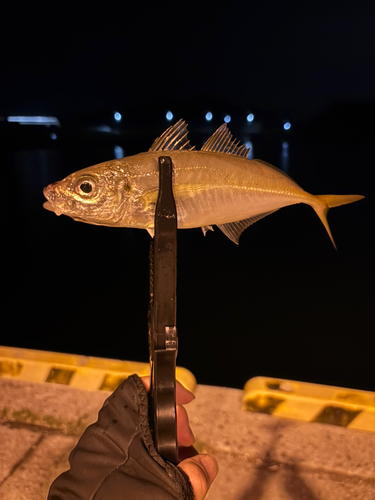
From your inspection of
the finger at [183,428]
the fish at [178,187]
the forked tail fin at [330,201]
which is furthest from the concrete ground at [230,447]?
the fish at [178,187]

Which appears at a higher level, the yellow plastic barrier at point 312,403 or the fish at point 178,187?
the fish at point 178,187

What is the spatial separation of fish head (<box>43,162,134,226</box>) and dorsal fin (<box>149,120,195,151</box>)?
17 cm

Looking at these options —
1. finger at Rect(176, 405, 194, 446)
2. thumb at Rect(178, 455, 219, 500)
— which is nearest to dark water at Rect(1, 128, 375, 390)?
finger at Rect(176, 405, 194, 446)

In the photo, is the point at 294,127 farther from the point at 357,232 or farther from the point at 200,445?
the point at 200,445

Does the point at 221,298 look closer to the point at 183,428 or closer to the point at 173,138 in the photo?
the point at 183,428

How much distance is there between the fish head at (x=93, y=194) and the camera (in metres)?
1.31

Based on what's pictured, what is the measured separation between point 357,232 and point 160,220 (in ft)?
26.9

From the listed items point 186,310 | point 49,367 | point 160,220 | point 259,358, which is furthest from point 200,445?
point 186,310

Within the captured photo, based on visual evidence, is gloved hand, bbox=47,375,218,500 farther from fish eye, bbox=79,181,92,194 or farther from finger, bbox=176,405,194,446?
fish eye, bbox=79,181,92,194

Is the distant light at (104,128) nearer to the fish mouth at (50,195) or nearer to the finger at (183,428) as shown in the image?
the finger at (183,428)

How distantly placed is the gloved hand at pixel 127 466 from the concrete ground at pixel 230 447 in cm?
94

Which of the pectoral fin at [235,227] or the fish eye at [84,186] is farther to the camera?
the pectoral fin at [235,227]

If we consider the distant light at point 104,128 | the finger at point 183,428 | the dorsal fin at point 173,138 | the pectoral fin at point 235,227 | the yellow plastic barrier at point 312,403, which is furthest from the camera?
the distant light at point 104,128

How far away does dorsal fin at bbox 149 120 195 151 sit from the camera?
1.39m
